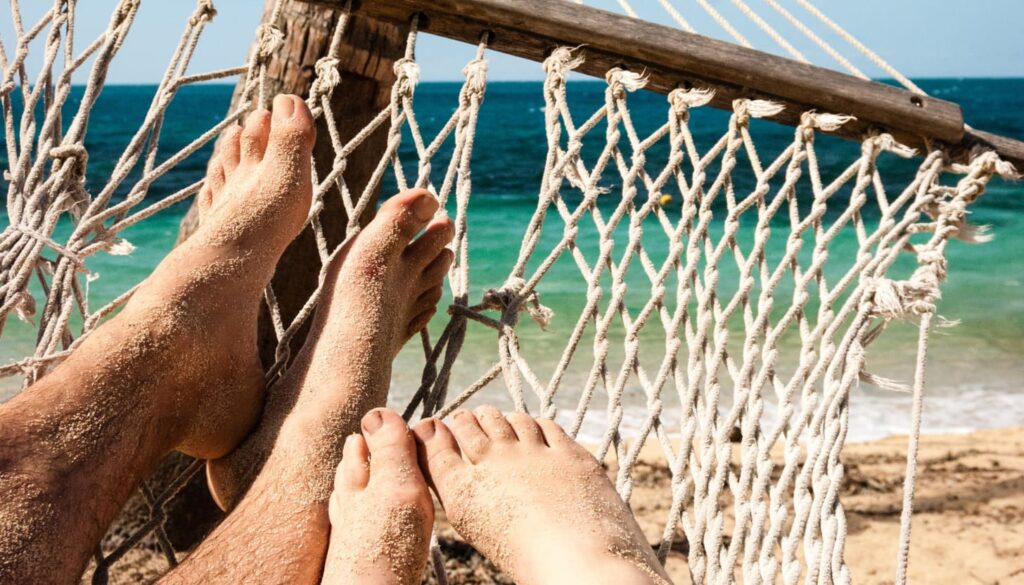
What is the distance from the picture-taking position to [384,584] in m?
0.88

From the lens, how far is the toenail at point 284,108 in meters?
1.38

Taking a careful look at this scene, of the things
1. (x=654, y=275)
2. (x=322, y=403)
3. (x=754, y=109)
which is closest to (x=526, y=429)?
(x=322, y=403)

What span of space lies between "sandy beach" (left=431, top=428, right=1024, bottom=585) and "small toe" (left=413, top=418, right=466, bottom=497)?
1.11 metres

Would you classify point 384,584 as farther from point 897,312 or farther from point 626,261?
point 897,312

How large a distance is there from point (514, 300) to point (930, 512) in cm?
196

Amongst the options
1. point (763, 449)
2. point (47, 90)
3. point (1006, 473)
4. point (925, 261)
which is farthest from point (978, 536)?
point (47, 90)

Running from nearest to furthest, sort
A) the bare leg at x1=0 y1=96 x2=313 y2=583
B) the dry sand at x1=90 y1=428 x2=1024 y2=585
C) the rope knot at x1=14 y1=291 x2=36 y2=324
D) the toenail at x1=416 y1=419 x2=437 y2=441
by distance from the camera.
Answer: the bare leg at x1=0 y1=96 x2=313 y2=583, the toenail at x1=416 y1=419 x2=437 y2=441, the rope knot at x1=14 y1=291 x2=36 y2=324, the dry sand at x1=90 y1=428 x2=1024 y2=585

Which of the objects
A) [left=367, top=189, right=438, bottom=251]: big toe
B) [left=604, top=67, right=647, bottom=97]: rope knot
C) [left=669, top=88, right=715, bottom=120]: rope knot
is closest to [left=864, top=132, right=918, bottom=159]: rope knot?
[left=669, top=88, right=715, bottom=120]: rope knot

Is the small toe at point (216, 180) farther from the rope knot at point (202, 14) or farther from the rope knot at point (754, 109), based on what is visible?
the rope knot at point (754, 109)

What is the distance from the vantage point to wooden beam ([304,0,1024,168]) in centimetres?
148

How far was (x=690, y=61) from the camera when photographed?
1.49 m

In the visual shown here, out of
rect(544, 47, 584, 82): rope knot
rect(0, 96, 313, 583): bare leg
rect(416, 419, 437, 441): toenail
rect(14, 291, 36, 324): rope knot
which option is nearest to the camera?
rect(0, 96, 313, 583): bare leg

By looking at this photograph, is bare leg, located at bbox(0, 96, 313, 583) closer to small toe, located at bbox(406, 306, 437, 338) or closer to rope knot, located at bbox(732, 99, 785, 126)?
small toe, located at bbox(406, 306, 437, 338)

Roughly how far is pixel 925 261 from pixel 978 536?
1.54 m
